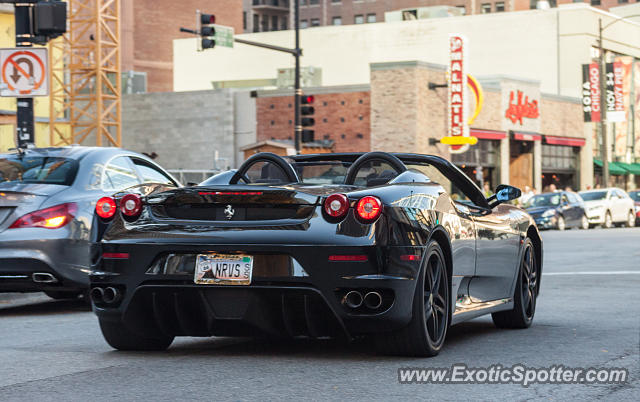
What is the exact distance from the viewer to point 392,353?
7.04 meters

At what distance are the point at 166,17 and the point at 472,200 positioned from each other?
77.8m

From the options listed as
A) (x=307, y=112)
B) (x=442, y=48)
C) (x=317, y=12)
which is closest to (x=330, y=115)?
(x=442, y=48)

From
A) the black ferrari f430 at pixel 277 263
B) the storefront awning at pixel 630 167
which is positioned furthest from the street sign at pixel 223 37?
the storefront awning at pixel 630 167

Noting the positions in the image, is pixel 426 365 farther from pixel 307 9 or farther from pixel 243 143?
pixel 307 9

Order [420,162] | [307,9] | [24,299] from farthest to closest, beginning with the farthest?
[307,9] < [24,299] < [420,162]

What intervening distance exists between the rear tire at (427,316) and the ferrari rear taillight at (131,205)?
1614mm

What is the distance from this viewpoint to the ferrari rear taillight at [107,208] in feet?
23.6

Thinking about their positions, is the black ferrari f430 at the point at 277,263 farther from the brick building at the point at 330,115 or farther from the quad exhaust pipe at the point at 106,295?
the brick building at the point at 330,115

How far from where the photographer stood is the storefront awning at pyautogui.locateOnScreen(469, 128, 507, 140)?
50.8 m

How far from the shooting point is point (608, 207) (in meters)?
44.4

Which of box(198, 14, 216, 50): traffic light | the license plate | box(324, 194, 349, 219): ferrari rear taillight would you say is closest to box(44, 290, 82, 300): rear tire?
the license plate

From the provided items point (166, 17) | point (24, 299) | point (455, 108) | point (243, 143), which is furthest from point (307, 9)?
point (24, 299)

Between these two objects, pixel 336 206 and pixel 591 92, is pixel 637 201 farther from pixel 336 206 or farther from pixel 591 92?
pixel 336 206

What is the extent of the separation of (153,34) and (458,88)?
40370 millimetres
